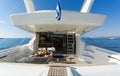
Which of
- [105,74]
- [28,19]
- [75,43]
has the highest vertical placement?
[28,19]

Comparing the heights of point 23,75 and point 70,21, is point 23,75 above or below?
below

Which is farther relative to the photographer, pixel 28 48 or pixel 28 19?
pixel 28 48

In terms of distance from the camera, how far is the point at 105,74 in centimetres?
295

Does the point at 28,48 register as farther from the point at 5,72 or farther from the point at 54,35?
the point at 5,72

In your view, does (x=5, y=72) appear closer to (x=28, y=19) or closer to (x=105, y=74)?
(x=105, y=74)

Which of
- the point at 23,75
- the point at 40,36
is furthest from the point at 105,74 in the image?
the point at 40,36

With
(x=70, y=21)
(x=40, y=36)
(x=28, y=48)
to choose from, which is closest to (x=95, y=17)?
(x=70, y=21)

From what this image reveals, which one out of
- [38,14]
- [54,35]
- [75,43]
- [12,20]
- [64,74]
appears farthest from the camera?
[54,35]

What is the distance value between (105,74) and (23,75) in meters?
1.44

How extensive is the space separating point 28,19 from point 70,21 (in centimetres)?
152

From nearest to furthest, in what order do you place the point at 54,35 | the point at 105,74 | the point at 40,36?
the point at 105,74 < the point at 40,36 < the point at 54,35

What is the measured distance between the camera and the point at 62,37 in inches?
572

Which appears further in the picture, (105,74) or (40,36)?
(40,36)

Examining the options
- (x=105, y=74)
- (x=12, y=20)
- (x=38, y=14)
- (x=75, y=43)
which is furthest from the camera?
(x=75, y=43)
